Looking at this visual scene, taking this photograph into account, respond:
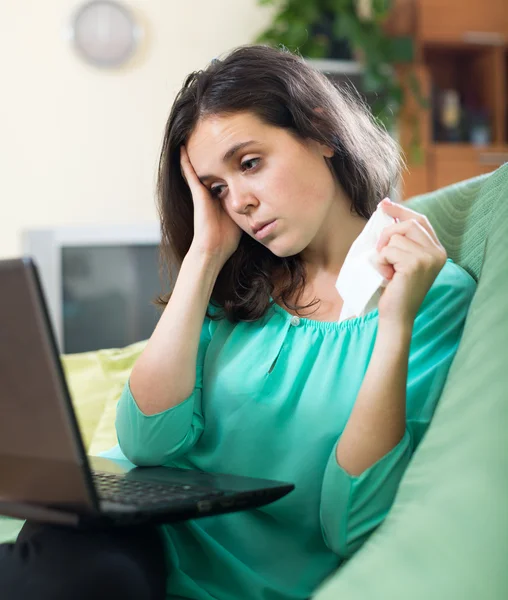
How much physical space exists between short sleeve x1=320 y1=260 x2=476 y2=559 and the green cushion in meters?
0.11

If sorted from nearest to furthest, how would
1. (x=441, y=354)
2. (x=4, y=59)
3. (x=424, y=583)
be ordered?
(x=424, y=583) < (x=441, y=354) < (x=4, y=59)

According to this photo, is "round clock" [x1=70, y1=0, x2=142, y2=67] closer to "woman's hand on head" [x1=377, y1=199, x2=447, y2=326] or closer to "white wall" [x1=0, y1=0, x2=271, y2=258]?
"white wall" [x1=0, y1=0, x2=271, y2=258]

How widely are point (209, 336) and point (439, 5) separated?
329 cm

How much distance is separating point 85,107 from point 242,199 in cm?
292

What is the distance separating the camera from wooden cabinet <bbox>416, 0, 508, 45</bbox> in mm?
3994

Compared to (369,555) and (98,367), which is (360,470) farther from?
(98,367)

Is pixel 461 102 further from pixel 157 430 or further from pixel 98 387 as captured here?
pixel 157 430

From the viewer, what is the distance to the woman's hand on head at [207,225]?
1216mm

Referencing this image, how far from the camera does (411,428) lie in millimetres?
1021

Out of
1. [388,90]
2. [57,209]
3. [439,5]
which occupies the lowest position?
[57,209]

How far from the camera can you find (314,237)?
1238 millimetres

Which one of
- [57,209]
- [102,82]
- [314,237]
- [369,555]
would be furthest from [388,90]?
[369,555]

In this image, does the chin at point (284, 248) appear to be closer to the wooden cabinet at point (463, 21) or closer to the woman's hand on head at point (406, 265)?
the woman's hand on head at point (406, 265)

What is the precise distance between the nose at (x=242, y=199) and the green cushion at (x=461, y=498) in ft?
1.11
